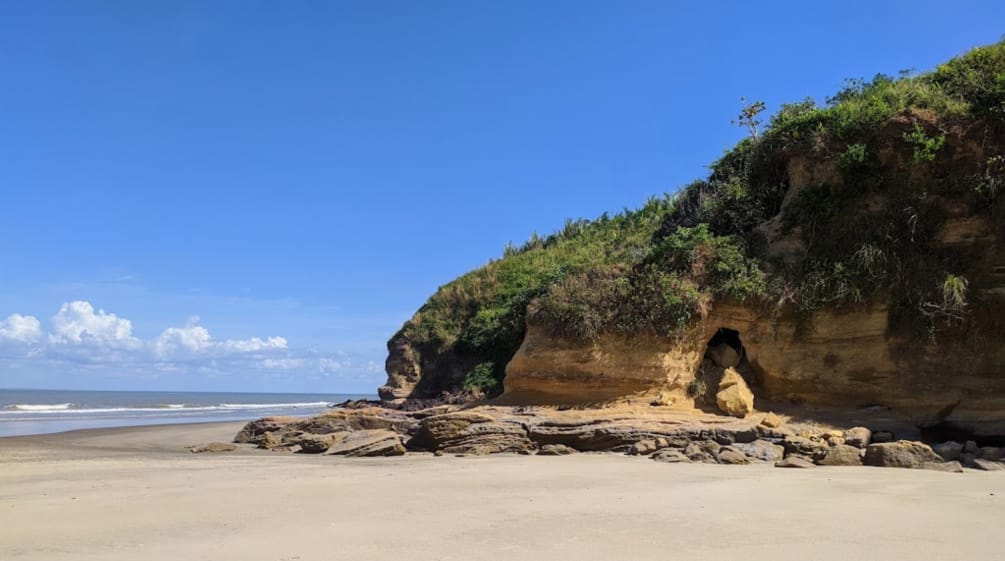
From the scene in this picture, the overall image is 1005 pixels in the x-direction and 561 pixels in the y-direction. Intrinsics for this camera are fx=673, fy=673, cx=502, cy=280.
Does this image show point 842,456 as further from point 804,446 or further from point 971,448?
point 971,448

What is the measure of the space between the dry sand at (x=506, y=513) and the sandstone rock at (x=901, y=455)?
16.7 inches

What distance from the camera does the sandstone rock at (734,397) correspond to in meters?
13.7

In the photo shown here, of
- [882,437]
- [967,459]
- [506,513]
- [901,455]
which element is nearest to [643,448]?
[901,455]

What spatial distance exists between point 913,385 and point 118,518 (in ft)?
44.1

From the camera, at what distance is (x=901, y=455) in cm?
992

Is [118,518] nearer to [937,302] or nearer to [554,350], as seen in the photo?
[554,350]

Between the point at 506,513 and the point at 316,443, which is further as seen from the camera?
the point at 316,443

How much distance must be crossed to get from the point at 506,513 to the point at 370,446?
8.26 metres

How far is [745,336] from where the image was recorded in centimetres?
1480

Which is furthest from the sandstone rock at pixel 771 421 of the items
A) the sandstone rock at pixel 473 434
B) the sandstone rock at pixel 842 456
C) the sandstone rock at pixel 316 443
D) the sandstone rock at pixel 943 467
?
the sandstone rock at pixel 316 443

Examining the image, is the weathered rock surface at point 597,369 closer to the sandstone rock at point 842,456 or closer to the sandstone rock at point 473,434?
the sandstone rock at point 473,434

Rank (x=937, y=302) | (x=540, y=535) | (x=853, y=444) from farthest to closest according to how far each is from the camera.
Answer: (x=937, y=302) → (x=853, y=444) → (x=540, y=535)

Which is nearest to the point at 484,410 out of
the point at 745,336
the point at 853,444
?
the point at 745,336

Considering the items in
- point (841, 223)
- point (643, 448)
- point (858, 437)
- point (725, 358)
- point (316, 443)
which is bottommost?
point (316, 443)
